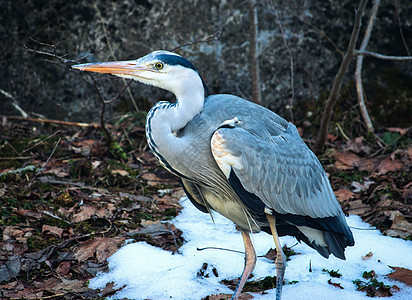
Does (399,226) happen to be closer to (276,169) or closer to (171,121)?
(276,169)

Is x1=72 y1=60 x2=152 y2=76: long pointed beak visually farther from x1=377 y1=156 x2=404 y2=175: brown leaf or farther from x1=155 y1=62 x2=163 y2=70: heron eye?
x1=377 y1=156 x2=404 y2=175: brown leaf

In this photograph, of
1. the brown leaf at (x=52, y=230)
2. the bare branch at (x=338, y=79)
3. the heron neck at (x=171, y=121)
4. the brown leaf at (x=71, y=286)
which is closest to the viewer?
the heron neck at (x=171, y=121)

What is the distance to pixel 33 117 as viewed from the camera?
Answer: 6.62m

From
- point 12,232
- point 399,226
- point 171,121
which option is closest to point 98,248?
point 12,232

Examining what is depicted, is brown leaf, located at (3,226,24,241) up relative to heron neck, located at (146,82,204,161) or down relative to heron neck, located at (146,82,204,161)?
down

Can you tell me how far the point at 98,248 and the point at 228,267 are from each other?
3.71 feet

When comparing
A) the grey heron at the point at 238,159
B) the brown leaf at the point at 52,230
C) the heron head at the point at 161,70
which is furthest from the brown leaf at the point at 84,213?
the heron head at the point at 161,70

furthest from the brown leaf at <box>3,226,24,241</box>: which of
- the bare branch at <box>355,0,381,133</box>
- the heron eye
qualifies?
the bare branch at <box>355,0,381,133</box>

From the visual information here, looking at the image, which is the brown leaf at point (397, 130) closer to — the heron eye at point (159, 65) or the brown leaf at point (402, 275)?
the brown leaf at point (402, 275)

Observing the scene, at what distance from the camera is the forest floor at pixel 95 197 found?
3.68 meters

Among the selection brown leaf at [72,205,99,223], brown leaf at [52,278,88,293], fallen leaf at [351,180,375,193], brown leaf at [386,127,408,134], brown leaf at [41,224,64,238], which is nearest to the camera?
brown leaf at [52,278,88,293]

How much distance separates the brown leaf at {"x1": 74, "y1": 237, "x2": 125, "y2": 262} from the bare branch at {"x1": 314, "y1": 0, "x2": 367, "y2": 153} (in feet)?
9.61

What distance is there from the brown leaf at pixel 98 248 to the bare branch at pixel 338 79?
293 cm

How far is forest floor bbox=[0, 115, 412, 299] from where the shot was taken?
145 inches
